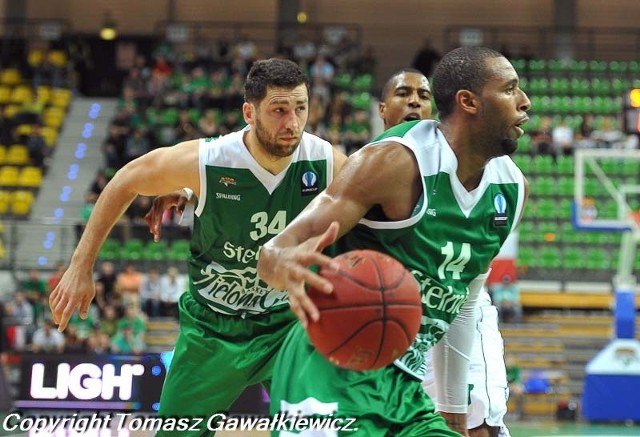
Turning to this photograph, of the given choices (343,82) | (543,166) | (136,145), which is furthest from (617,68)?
(136,145)

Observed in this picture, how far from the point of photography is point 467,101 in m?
3.85

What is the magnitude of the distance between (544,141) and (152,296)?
8298mm

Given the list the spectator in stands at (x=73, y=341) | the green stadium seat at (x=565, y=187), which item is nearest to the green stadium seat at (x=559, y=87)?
the green stadium seat at (x=565, y=187)

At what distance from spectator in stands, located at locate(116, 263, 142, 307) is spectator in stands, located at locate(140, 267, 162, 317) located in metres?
0.14

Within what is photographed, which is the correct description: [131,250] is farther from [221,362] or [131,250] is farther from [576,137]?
[221,362]

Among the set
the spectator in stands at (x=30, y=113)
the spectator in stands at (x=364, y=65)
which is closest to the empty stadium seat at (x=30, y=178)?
the spectator in stands at (x=30, y=113)

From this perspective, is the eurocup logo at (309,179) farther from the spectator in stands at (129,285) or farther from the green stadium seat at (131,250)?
the green stadium seat at (131,250)

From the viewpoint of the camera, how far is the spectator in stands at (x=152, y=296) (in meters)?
17.2

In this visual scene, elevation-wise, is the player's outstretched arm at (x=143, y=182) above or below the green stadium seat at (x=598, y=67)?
above

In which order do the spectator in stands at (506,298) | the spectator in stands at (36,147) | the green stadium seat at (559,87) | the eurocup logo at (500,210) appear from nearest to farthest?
the eurocup logo at (500,210)
the spectator in stands at (506,298)
the spectator in stands at (36,147)
the green stadium seat at (559,87)

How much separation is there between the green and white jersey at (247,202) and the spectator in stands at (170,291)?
1205 cm

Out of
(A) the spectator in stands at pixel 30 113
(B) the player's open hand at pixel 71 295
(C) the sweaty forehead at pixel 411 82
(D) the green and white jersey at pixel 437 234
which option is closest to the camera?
(D) the green and white jersey at pixel 437 234

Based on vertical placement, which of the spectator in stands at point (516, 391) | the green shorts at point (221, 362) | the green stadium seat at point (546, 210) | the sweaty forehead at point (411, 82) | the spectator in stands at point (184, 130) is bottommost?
the spectator in stands at point (516, 391)

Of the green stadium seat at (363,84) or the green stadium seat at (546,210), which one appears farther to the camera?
the green stadium seat at (363,84)
